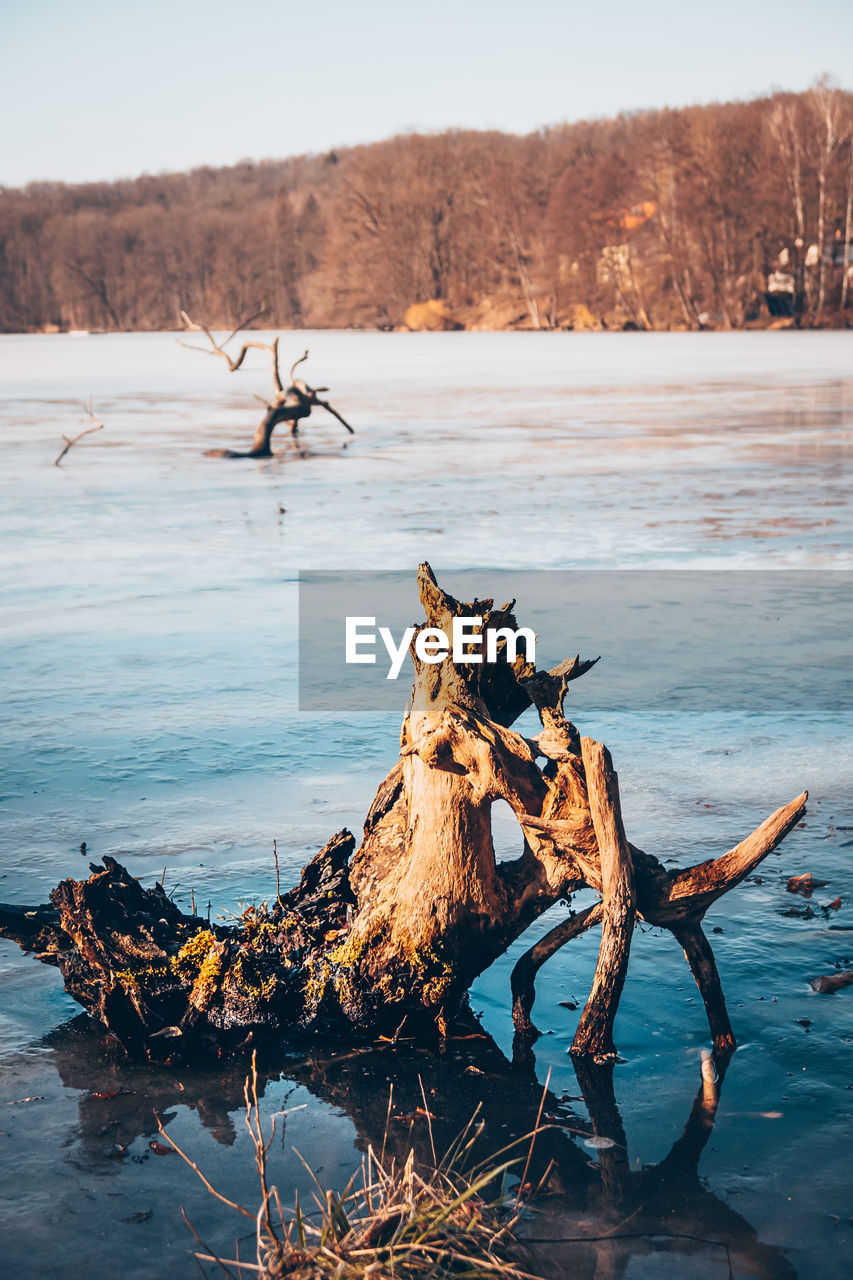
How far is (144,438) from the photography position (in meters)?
27.1

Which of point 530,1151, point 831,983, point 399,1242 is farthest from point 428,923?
point 399,1242

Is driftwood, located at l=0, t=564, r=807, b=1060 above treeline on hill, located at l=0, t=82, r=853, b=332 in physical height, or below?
below

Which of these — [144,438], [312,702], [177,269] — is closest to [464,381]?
[144,438]

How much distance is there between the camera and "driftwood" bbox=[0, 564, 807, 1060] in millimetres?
4410

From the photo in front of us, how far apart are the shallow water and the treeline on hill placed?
5951 cm

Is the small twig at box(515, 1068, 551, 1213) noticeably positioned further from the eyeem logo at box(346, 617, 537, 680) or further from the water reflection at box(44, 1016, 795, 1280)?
the eyeem logo at box(346, 617, 537, 680)

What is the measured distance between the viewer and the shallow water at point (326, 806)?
12.5ft

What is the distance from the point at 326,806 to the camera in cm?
652

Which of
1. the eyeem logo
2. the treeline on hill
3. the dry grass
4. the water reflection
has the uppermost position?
the treeline on hill

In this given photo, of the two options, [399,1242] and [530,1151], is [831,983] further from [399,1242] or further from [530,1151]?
[399,1242]

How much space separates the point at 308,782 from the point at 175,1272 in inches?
141

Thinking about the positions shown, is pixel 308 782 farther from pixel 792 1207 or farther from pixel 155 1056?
pixel 792 1207

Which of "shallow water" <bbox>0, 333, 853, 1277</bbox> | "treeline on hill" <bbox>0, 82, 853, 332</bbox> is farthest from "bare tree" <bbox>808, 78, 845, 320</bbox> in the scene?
"shallow water" <bbox>0, 333, 853, 1277</bbox>

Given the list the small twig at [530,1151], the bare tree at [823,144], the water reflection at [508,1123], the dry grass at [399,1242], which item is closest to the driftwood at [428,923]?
the water reflection at [508,1123]
